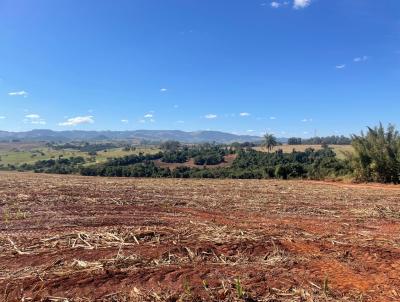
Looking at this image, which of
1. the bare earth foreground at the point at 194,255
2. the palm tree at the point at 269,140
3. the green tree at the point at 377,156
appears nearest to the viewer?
the bare earth foreground at the point at 194,255

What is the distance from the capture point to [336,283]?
6758 mm

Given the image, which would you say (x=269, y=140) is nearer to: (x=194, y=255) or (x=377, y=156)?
(x=377, y=156)

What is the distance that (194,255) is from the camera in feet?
26.2

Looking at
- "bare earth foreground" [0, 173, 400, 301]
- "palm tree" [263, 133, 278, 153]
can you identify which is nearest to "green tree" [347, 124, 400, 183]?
"bare earth foreground" [0, 173, 400, 301]

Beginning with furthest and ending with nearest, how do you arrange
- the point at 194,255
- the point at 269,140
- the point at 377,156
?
the point at 269,140
the point at 377,156
the point at 194,255

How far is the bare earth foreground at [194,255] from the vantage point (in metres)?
6.31

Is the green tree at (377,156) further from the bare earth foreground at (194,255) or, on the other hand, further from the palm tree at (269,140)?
the palm tree at (269,140)

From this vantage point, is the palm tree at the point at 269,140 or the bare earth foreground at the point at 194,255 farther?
the palm tree at the point at 269,140

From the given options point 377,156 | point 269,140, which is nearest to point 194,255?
point 377,156

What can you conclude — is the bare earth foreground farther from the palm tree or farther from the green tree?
the palm tree

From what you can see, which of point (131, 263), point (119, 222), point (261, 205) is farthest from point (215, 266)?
point (261, 205)

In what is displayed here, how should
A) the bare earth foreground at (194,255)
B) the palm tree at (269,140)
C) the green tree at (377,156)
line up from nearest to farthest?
the bare earth foreground at (194,255) → the green tree at (377,156) → the palm tree at (269,140)

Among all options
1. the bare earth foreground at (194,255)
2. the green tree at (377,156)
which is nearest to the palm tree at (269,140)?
the green tree at (377,156)

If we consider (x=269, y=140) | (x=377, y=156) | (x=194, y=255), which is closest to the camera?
(x=194, y=255)
